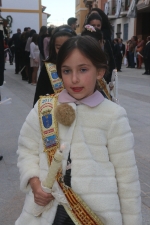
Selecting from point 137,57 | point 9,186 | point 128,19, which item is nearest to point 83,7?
point 128,19

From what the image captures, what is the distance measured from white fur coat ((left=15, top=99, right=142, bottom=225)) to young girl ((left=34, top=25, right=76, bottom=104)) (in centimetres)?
108

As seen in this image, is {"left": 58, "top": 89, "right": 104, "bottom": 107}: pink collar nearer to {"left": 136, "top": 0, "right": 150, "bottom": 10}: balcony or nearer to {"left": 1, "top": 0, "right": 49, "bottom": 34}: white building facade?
{"left": 136, "top": 0, "right": 150, "bottom": 10}: balcony

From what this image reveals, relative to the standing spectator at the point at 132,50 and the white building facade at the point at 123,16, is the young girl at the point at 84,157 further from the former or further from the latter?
the white building facade at the point at 123,16

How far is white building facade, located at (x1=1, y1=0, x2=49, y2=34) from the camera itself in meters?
32.3

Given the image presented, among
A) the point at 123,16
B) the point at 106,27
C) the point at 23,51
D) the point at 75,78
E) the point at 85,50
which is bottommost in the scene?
the point at 23,51

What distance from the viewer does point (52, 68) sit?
280 centimetres

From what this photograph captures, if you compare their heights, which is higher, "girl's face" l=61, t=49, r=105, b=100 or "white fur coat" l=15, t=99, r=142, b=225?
"girl's face" l=61, t=49, r=105, b=100

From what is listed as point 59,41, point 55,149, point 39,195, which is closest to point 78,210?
point 39,195

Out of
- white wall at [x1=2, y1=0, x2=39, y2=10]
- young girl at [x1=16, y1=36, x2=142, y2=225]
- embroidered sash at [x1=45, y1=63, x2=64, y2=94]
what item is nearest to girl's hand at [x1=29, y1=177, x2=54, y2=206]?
young girl at [x1=16, y1=36, x2=142, y2=225]

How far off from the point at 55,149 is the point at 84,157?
144mm

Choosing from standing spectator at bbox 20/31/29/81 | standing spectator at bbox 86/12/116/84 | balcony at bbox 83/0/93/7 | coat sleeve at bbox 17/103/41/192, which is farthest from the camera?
balcony at bbox 83/0/93/7

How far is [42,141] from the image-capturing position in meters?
1.72

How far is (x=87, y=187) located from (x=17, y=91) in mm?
8924

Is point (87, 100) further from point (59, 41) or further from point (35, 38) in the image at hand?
point (35, 38)
